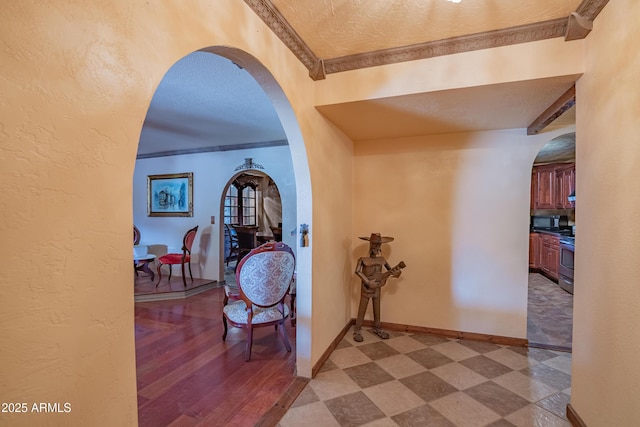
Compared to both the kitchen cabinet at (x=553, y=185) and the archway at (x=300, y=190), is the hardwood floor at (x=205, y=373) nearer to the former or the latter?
the archway at (x=300, y=190)

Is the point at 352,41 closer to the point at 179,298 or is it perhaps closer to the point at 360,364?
the point at 360,364

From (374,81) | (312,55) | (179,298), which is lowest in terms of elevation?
(179,298)

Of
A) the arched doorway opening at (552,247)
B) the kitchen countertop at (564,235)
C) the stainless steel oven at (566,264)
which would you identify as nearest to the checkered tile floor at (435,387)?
the arched doorway opening at (552,247)

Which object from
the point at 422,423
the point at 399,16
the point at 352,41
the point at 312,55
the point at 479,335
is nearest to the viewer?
the point at 399,16

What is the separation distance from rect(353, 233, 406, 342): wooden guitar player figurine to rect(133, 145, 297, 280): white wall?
1829 millimetres

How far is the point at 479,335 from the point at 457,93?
8.12 feet

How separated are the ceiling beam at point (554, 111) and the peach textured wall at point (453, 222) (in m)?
0.16

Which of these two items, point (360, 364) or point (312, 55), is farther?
point (360, 364)

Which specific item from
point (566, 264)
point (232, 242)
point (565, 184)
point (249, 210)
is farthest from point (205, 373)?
point (565, 184)

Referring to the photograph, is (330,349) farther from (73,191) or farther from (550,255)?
(550,255)

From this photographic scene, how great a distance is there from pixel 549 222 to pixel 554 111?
560 cm

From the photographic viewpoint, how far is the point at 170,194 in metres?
5.30

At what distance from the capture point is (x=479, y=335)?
2.98 metres

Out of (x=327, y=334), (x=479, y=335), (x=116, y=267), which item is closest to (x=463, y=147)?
(x=479, y=335)
